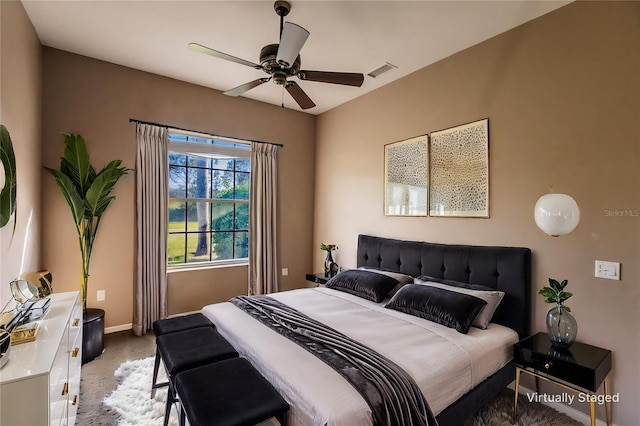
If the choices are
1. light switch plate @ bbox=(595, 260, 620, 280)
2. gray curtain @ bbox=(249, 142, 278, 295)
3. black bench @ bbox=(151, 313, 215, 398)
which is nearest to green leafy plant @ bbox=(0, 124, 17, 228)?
black bench @ bbox=(151, 313, 215, 398)

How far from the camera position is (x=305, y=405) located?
1.46 m

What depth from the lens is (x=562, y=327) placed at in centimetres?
207

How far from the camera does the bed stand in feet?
4.98

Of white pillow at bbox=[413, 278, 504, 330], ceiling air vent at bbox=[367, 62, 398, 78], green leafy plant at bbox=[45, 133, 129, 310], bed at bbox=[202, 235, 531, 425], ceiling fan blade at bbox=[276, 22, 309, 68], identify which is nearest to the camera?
bed at bbox=[202, 235, 531, 425]

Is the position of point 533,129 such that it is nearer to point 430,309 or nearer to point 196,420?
point 430,309

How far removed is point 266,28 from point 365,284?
257 centimetres

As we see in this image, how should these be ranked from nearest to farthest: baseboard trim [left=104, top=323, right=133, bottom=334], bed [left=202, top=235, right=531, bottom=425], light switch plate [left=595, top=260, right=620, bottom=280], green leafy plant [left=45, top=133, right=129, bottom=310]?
bed [left=202, top=235, right=531, bottom=425] < light switch plate [left=595, top=260, right=620, bottom=280] < green leafy plant [left=45, top=133, right=129, bottom=310] < baseboard trim [left=104, top=323, right=133, bottom=334]

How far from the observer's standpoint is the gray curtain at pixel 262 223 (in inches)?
176

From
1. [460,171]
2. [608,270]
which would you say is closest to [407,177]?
[460,171]

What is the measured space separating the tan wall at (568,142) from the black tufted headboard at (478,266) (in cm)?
12

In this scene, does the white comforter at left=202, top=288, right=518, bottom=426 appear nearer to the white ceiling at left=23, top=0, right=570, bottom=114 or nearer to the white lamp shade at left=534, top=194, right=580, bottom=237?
the white lamp shade at left=534, top=194, right=580, bottom=237

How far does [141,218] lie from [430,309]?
328 centimetres

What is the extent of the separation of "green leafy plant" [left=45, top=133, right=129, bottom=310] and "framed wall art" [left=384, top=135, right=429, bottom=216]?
310 cm

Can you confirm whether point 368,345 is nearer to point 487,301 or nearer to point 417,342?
point 417,342
